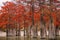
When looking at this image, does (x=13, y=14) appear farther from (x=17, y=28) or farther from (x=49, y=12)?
(x=49, y=12)

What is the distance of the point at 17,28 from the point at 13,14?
155 inches

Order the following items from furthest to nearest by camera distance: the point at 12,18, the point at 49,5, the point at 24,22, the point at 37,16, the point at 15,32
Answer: the point at 15,32
the point at 12,18
the point at 24,22
the point at 37,16
the point at 49,5

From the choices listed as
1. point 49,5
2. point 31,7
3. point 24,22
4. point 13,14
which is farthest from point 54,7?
point 13,14

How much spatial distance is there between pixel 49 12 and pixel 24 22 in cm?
1417

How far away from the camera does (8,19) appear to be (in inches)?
2040

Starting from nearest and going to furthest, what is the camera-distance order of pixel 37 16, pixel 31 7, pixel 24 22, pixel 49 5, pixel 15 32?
pixel 49 5
pixel 31 7
pixel 37 16
pixel 24 22
pixel 15 32

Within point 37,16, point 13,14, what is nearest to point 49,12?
point 37,16

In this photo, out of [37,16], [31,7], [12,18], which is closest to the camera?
[31,7]

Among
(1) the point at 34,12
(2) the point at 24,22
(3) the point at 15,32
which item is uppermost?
(1) the point at 34,12

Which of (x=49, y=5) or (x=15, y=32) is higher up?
(x=49, y=5)

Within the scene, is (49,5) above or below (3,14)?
above

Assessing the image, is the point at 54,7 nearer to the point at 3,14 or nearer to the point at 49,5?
the point at 49,5

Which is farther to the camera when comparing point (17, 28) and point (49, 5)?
point (17, 28)

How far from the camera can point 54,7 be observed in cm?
3338
